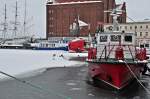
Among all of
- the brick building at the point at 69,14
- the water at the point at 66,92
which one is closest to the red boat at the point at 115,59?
the water at the point at 66,92

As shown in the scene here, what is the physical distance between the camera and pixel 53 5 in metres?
156

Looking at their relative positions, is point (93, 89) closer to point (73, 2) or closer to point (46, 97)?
point (46, 97)

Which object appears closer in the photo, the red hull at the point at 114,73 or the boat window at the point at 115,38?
the red hull at the point at 114,73

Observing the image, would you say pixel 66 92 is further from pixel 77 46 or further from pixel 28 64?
pixel 77 46

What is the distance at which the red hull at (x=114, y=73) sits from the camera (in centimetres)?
2059

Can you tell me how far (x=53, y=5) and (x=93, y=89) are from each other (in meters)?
137

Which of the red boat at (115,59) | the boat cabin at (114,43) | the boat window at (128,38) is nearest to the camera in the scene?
the red boat at (115,59)

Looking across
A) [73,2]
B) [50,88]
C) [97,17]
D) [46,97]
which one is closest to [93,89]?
[50,88]

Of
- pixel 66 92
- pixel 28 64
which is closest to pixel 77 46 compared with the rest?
pixel 28 64

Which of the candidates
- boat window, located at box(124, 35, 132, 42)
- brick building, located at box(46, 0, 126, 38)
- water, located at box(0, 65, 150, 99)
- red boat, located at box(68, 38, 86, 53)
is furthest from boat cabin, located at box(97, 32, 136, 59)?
brick building, located at box(46, 0, 126, 38)

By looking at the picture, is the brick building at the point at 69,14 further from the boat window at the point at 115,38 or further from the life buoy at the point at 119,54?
the life buoy at the point at 119,54

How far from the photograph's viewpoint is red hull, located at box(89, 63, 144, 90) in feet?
67.5

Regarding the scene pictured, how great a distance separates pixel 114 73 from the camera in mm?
20734

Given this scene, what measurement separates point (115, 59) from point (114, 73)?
39.9 inches
